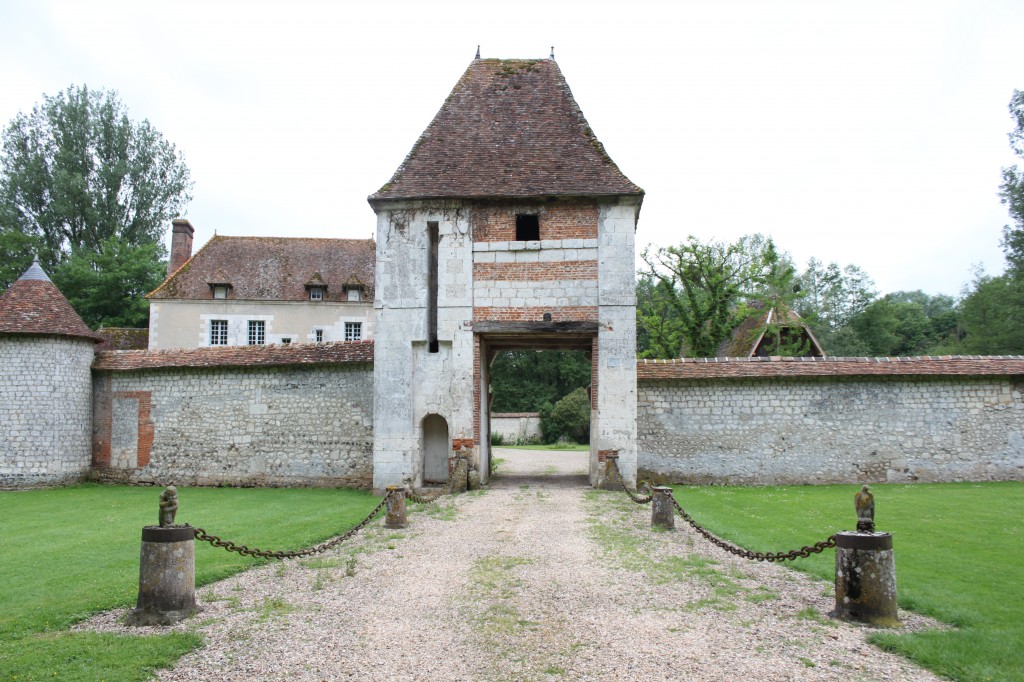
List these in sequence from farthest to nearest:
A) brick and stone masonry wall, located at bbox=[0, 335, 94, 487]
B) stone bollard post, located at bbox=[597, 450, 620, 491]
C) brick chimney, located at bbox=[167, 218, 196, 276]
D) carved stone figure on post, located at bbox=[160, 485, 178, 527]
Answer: brick chimney, located at bbox=[167, 218, 196, 276] < brick and stone masonry wall, located at bbox=[0, 335, 94, 487] < stone bollard post, located at bbox=[597, 450, 620, 491] < carved stone figure on post, located at bbox=[160, 485, 178, 527]

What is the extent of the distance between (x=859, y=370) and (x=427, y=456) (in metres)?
10.0

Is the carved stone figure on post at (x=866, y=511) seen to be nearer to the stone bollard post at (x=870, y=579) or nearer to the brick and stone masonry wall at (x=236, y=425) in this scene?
the stone bollard post at (x=870, y=579)

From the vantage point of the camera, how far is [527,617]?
18.1 ft

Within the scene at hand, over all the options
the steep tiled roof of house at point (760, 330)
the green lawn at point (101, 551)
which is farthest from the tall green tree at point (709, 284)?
the green lawn at point (101, 551)

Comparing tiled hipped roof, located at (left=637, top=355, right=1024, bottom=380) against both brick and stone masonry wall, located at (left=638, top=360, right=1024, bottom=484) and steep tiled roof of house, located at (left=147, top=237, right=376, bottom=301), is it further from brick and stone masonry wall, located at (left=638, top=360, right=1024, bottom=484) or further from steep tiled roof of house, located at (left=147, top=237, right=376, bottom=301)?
steep tiled roof of house, located at (left=147, top=237, right=376, bottom=301)

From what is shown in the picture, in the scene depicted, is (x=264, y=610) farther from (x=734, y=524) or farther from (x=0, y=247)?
(x=0, y=247)

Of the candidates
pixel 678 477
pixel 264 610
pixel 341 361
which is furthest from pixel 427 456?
pixel 264 610

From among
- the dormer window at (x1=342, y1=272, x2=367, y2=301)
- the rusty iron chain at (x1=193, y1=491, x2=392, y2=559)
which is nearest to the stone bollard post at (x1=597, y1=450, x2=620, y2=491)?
the rusty iron chain at (x1=193, y1=491, x2=392, y2=559)

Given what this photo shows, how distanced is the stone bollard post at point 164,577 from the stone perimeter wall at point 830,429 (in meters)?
11.4

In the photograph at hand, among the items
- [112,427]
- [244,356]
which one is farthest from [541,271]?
[112,427]

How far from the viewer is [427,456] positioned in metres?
15.3

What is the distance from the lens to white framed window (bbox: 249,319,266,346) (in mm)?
28766

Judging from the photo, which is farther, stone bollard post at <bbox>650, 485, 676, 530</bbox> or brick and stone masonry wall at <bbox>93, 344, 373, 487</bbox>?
brick and stone masonry wall at <bbox>93, 344, 373, 487</bbox>

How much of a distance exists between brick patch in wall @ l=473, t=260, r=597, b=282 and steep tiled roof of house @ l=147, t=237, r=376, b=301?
654 inches
